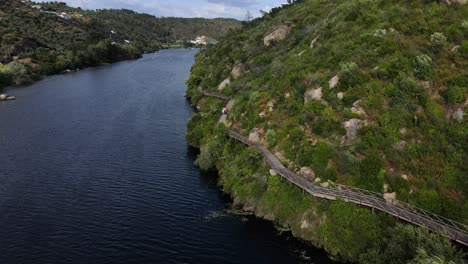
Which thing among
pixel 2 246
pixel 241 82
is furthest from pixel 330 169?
pixel 241 82

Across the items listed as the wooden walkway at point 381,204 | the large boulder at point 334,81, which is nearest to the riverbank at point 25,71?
the large boulder at point 334,81

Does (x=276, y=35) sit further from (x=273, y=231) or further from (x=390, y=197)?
(x=273, y=231)

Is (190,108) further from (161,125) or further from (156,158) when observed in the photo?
(156,158)

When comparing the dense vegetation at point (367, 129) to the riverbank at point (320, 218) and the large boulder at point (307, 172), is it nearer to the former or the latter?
the riverbank at point (320, 218)

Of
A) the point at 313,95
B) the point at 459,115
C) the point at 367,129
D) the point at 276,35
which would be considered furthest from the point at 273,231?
the point at 276,35

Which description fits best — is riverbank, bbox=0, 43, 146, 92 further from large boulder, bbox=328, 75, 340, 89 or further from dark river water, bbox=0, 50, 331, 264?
large boulder, bbox=328, 75, 340, 89

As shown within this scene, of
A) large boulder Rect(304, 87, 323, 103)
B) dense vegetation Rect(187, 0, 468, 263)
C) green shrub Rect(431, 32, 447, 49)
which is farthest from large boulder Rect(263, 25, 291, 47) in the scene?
green shrub Rect(431, 32, 447, 49)
